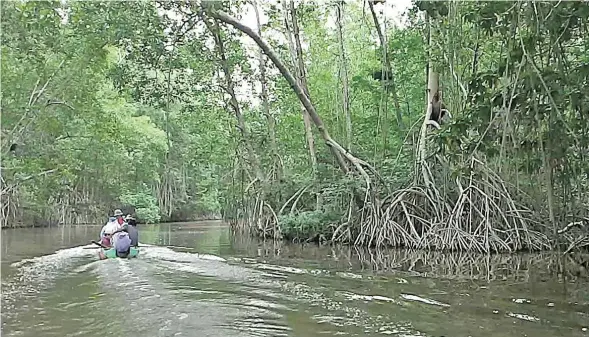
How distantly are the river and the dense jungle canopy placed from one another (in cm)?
100

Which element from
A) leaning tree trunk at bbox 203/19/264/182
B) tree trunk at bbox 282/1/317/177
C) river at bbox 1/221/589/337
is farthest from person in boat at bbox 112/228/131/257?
leaning tree trunk at bbox 203/19/264/182

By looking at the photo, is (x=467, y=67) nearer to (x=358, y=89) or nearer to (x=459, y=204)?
(x=459, y=204)

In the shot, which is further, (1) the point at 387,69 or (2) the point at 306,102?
(1) the point at 387,69

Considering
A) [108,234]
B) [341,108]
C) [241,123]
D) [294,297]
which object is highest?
[341,108]

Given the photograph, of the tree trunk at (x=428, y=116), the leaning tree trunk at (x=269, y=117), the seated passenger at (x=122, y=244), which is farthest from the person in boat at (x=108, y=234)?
the tree trunk at (x=428, y=116)

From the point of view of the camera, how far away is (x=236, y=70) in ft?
53.1

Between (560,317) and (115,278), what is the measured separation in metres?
5.10

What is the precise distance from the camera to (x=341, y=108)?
17641mm

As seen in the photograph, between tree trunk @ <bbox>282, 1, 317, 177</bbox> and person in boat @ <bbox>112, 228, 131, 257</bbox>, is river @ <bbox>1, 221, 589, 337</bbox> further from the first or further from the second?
tree trunk @ <bbox>282, 1, 317, 177</bbox>

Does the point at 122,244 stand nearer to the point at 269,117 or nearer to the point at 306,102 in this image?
the point at 306,102

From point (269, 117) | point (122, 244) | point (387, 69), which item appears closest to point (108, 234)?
point (122, 244)

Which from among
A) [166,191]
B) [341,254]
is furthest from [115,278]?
[166,191]

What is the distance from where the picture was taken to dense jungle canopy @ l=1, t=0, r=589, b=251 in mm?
6688

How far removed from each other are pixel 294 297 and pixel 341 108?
38.6ft
